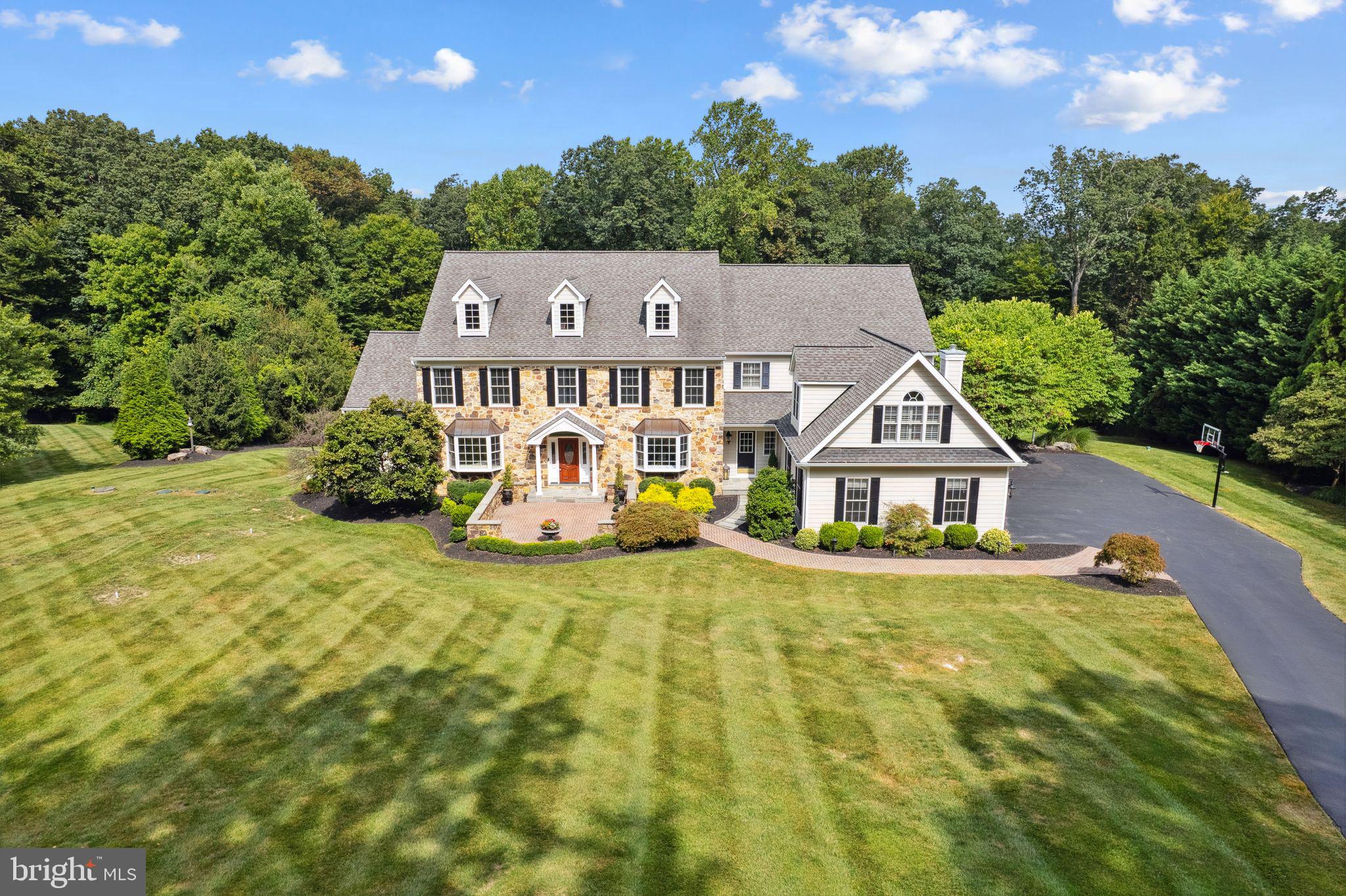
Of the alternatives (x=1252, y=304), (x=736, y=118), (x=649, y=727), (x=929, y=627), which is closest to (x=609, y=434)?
(x=929, y=627)

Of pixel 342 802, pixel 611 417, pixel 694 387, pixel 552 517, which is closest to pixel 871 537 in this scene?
pixel 694 387

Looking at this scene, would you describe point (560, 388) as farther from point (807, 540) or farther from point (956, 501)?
point (956, 501)

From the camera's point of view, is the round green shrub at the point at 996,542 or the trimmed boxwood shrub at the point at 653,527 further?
the trimmed boxwood shrub at the point at 653,527

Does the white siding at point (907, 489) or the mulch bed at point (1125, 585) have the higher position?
the white siding at point (907, 489)

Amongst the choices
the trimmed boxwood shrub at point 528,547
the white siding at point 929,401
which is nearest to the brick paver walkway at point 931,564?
the white siding at point 929,401

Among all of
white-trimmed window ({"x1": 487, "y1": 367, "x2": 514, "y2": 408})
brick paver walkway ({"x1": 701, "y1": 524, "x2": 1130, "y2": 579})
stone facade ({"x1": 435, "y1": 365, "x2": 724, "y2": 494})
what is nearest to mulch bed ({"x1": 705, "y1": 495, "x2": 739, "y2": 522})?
stone facade ({"x1": 435, "y1": 365, "x2": 724, "y2": 494})

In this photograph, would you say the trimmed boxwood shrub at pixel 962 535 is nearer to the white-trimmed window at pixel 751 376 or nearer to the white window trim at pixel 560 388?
the white-trimmed window at pixel 751 376
